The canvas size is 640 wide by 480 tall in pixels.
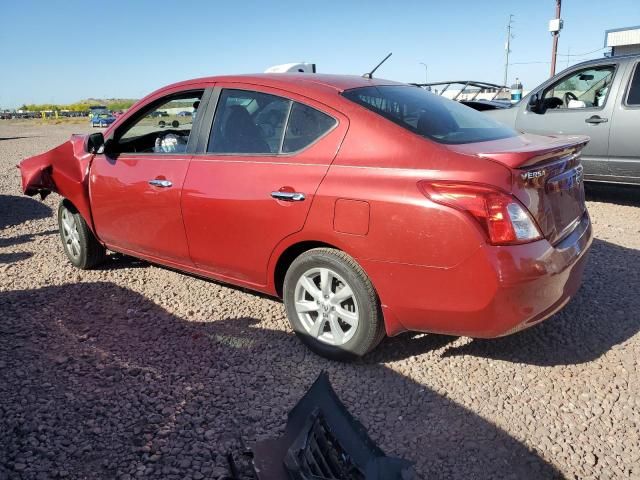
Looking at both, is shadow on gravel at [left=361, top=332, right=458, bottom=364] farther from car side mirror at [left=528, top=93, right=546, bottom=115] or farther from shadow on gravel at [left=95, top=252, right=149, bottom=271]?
car side mirror at [left=528, top=93, right=546, bottom=115]

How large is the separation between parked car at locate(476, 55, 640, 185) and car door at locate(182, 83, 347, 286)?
16.3ft

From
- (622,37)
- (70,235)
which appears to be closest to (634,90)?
(70,235)

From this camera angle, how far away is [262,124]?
11.5 ft

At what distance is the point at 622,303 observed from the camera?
158 inches

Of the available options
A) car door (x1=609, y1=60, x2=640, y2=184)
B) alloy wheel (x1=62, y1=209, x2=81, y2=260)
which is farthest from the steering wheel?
alloy wheel (x1=62, y1=209, x2=81, y2=260)

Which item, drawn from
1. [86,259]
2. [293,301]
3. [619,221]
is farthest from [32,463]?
[619,221]

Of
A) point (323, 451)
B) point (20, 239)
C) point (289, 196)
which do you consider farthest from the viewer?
point (20, 239)

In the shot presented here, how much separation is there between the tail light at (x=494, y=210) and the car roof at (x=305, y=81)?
1121 mm

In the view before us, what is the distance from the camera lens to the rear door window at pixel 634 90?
650cm

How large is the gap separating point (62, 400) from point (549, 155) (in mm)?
2934

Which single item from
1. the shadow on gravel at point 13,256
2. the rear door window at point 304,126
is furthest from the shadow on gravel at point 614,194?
the shadow on gravel at point 13,256

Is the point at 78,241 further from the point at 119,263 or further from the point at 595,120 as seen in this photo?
the point at 595,120

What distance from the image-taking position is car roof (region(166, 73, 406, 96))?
3350 millimetres

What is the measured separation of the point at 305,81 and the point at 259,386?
1.93 m
